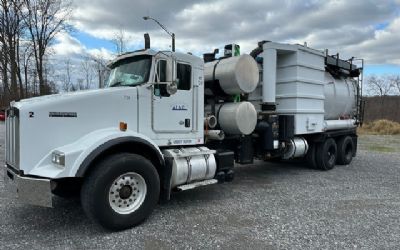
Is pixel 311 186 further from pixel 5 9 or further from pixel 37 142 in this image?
pixel 5 9

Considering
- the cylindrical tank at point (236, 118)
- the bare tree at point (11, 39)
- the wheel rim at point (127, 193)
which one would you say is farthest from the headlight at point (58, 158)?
the bare tree at point (11, 39)

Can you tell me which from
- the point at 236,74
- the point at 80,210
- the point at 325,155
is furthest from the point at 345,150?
the point at 80,210

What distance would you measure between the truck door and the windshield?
240mm

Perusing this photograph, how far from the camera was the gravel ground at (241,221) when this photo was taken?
4844 mm

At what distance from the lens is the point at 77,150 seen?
195 inches

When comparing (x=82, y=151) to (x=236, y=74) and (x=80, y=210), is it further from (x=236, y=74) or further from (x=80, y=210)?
(x=236, y=74)

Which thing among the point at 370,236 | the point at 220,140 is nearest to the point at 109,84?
the point at 220,140

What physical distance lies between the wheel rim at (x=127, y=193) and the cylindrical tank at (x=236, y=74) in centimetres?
311

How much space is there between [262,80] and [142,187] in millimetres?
4774

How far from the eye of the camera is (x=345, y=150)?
11812 millimetres

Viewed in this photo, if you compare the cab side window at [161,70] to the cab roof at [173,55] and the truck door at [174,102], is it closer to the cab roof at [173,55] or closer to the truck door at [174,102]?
the truck door at [174,102]

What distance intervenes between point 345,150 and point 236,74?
20.6 ft

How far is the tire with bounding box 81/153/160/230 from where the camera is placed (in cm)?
498

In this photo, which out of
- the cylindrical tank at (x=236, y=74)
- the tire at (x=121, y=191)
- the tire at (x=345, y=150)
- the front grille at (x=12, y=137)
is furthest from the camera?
the tire at (x=345, y=150)
